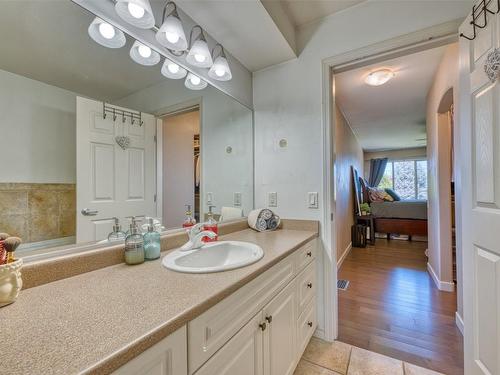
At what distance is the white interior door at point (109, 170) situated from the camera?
1026 millimetres

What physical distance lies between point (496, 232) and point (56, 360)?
1.55 meters

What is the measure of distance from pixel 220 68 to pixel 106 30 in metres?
0.71

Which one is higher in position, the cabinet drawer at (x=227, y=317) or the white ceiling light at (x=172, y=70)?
the white ceiling light at (x=172, y=70)

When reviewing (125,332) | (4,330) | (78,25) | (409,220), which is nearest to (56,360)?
(125,332)

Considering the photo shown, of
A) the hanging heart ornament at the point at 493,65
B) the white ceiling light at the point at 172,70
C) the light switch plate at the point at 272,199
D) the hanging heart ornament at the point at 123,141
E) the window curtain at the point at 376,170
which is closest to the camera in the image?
the hanging heart ornament at the point at 493,65

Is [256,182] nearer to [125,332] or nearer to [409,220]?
[125,332]

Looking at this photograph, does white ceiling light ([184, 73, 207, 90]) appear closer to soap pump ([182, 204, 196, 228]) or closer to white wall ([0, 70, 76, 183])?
white wall ([0, 70, 76, 183])

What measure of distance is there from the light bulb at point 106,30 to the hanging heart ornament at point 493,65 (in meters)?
1.68

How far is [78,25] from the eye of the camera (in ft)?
3.22

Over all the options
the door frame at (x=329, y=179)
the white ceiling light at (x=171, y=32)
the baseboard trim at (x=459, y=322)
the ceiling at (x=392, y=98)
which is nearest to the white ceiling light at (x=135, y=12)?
the white ceiling light at (x=171, y=32)

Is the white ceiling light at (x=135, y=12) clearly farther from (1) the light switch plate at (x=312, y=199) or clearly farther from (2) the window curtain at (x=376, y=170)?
(2) the window curtain at (x=376, y=170)

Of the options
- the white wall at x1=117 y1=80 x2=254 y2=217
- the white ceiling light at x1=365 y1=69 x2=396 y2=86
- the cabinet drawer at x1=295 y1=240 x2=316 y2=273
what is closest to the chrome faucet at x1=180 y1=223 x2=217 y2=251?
the white wall at x1=117 y1=80 x2=254 y2=217

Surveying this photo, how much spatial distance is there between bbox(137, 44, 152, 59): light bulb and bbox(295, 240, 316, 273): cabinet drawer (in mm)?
1379

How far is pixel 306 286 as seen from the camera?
1.47 meters
